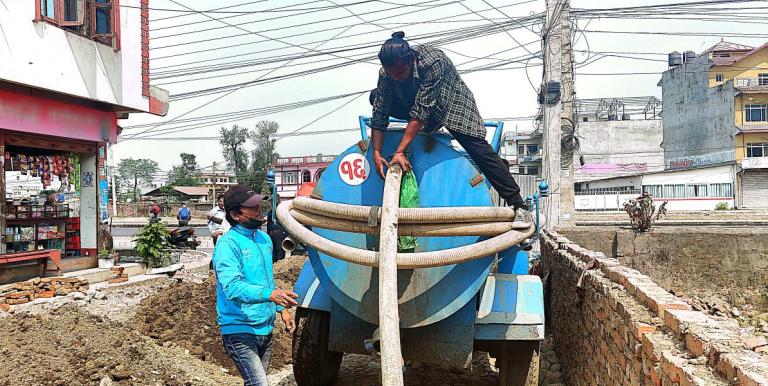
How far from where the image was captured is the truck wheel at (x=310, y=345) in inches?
194

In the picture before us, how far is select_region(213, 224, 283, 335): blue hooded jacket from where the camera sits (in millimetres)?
3338

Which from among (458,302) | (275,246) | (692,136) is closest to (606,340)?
(458,302)

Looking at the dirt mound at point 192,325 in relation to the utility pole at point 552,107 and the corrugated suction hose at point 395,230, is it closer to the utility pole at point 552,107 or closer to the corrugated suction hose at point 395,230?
the corrugated suction hose at point 395,230

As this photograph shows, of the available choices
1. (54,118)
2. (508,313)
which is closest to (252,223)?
(508,313)

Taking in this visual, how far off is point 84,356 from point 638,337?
4286 mm

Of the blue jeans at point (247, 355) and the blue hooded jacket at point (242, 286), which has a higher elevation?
the blue hooded jacket at point (242, 286)

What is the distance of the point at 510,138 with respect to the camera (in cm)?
5603

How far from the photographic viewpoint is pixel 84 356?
16.8ft

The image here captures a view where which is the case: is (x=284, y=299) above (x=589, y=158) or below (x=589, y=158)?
below

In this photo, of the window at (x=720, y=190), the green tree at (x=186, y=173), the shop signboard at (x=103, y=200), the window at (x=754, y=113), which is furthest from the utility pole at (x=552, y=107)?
the green tree at (x=186, y=173)

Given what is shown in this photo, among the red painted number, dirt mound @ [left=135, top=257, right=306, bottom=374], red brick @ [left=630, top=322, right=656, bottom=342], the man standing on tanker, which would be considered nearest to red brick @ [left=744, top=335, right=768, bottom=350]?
red brick @ [left=630, top=322, right=656, bottom=342]

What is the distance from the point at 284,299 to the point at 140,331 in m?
4.29

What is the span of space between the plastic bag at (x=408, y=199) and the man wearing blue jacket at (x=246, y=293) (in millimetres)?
732

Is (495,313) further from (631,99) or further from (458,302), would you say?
(631,99)
